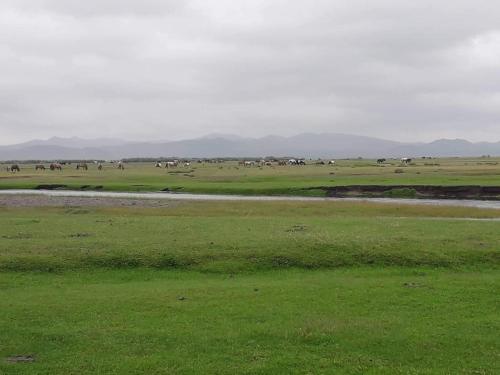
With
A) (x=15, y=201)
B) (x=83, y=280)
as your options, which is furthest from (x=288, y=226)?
(x=15, y=201)

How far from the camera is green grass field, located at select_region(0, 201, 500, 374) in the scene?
13.3m

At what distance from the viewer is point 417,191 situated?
65812mm

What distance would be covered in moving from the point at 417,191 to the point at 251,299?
172 ft

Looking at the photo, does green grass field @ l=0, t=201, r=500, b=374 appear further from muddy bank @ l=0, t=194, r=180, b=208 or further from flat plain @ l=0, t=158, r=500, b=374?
muddy bank @ l=0, t=194, r=180, b=208

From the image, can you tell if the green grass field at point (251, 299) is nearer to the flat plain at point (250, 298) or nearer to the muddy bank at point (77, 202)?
the flat plain at point (250, 298)

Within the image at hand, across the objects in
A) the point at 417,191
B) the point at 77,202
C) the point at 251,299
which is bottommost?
the point at 251,299

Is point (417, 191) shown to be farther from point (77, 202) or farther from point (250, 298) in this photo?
point (250, 298)

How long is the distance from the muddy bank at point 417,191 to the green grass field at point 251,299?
31.4 m

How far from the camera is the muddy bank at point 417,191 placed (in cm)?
6306

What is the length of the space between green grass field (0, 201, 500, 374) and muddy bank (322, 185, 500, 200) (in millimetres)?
31369

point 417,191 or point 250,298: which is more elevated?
point 417,191

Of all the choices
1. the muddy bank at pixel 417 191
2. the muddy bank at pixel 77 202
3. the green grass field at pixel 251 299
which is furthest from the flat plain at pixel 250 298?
the muddy bank at pixel 417 191

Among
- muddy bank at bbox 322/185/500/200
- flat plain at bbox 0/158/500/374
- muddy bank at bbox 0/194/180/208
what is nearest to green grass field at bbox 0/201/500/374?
flat plain at bbox 0/158/500/374

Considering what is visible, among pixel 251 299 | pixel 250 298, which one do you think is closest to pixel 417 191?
pixel 250 298
